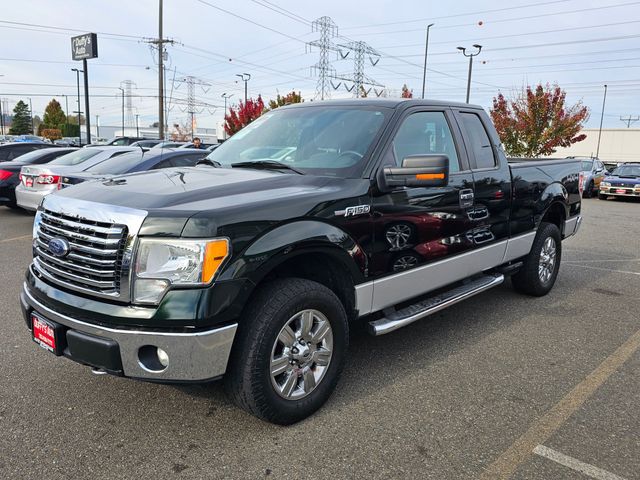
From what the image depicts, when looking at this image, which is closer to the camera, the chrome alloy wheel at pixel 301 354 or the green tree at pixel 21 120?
the chrome alloy wheel at pixel 301 354

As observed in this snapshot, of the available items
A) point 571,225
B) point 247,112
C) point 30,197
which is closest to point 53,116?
point 247,112

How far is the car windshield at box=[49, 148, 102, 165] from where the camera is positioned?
11.1 m

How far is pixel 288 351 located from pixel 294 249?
1.90 feet

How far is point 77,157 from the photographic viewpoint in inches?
448

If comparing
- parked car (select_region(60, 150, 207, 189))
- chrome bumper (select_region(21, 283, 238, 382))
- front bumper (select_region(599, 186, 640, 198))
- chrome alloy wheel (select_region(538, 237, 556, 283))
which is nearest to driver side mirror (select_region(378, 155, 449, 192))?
chrome bumper (select_region(21, 283, 238, 382))

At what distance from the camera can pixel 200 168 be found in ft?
12.9

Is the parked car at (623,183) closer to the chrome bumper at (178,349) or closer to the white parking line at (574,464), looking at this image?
the white parking line at (574,464)

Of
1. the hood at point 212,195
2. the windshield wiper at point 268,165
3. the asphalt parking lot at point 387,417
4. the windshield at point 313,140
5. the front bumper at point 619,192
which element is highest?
the windshield at point 313,140

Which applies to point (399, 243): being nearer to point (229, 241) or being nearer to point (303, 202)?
point (303, 202)

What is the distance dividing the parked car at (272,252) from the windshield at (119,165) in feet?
19.1

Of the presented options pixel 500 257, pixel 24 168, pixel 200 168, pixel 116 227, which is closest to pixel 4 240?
pixel 24 168

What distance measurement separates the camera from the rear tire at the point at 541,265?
5542mm

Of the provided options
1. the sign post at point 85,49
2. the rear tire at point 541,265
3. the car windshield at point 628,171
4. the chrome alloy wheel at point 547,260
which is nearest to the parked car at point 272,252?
the rear tire at point 541,265

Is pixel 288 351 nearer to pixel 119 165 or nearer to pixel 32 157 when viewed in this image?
pixel 119 165
